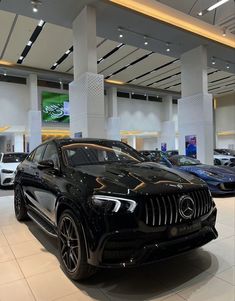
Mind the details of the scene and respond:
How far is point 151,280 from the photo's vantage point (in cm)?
210

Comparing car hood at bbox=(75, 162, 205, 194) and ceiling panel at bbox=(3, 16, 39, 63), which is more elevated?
ceiling panel at bbox=(3, 16, 39, 63)

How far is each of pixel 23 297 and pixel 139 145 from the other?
80.5 ft

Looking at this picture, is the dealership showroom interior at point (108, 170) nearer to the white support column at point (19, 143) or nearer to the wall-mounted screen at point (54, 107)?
the wall-mounted screen at point (54, 107)

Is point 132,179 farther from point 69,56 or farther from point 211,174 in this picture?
point 69,56

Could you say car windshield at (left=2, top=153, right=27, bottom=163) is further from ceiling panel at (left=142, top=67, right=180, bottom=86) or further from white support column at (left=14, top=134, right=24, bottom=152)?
ceiling panel at (left=142, top=67, right=180, bottom=86)

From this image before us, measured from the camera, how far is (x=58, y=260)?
2.59 metres

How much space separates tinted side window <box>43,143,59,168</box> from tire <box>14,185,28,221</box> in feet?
3.04

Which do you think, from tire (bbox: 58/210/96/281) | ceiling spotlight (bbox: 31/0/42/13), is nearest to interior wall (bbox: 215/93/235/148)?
ceiling spotlight (bbox: 31/0/42/13)

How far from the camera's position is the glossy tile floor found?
192cm

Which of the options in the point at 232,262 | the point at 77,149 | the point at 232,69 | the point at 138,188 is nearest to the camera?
the point at 138,188

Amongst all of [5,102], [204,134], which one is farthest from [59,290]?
[5,102]

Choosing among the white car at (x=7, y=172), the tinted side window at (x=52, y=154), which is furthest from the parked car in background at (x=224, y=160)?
the tinted side window at (x=52, y=154)

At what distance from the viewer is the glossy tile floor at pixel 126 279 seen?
1.92 m

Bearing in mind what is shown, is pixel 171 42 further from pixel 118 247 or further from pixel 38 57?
pixel 118 247
